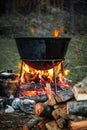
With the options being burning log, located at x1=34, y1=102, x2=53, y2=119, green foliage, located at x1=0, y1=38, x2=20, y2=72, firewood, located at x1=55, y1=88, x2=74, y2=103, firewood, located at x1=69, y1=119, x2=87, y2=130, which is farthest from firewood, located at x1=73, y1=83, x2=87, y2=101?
green foliage, located at x1=0, y1=38, x2=20, y2=72

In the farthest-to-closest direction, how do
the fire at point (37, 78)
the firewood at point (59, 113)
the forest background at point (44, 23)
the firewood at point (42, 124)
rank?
1. the forest background at point (44, 23)
2. the fire at point (37, 78)
3. the firewood at point (42, 124)
4. the firewood at point (59, 113)

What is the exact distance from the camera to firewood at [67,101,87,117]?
13.9 ft

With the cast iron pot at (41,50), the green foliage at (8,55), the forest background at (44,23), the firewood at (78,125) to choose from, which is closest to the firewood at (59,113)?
the firewood at (78,125)

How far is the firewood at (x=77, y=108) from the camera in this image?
13.9 ft

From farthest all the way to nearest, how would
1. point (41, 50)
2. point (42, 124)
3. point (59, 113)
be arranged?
point (41, 50) → point (42, 124) → point (59, 113)

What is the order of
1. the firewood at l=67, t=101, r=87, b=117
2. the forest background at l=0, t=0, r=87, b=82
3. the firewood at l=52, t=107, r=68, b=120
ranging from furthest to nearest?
the forest background at l=0, t=0, r=87, b=82
the firewood at l=52, t=107, r=68, b=120
the firewood at l=67, t=101, r=87, b=117

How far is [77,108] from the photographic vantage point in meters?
4.25

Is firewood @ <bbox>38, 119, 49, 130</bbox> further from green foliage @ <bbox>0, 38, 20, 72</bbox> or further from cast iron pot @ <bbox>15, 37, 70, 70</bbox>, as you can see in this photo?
green foliage @ <bbox>0, 38, 20, 72</bbox>

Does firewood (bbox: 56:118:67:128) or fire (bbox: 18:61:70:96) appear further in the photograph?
fire (bbox: 18:61:70:96)

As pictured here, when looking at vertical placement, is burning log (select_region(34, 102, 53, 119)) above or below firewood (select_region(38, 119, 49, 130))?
above

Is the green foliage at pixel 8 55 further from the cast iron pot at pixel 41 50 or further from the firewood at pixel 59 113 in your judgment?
the firewood at pixel 59 113

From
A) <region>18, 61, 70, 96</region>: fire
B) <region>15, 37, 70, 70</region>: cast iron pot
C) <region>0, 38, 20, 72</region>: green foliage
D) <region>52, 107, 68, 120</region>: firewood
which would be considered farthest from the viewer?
<region>0, 38, 20, 72</region>: green foliage

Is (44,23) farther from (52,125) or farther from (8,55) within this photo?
(52,125)

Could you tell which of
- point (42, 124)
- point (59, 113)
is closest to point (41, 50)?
point (42, 124)
